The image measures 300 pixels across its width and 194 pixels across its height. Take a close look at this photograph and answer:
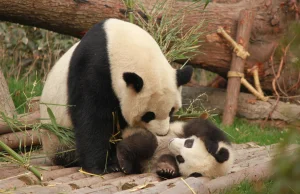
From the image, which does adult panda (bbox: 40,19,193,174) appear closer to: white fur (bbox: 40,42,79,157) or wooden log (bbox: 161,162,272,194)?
white fur (bbox: 40,42,79,157)

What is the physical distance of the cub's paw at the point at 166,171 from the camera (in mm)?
3658

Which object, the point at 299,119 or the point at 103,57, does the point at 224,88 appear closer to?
the point at 103,57

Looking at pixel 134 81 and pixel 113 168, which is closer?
pixel 134 81

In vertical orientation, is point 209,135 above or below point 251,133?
above

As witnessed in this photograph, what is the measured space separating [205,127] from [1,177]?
5.02 feet

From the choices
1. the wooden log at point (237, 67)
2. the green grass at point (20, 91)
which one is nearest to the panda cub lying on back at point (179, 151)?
the green grass at point (20, 91)

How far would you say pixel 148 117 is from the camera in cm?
381

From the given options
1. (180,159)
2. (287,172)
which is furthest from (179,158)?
(287,172)

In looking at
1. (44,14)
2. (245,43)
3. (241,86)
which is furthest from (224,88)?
(44,14)

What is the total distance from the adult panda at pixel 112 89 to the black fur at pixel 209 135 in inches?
7.5

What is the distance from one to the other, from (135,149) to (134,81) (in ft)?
1.92

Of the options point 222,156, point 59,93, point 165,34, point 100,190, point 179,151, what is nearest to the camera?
point 100,190

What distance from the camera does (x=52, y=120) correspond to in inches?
156

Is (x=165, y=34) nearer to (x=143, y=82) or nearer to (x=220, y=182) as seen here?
(x=143, y=82)
